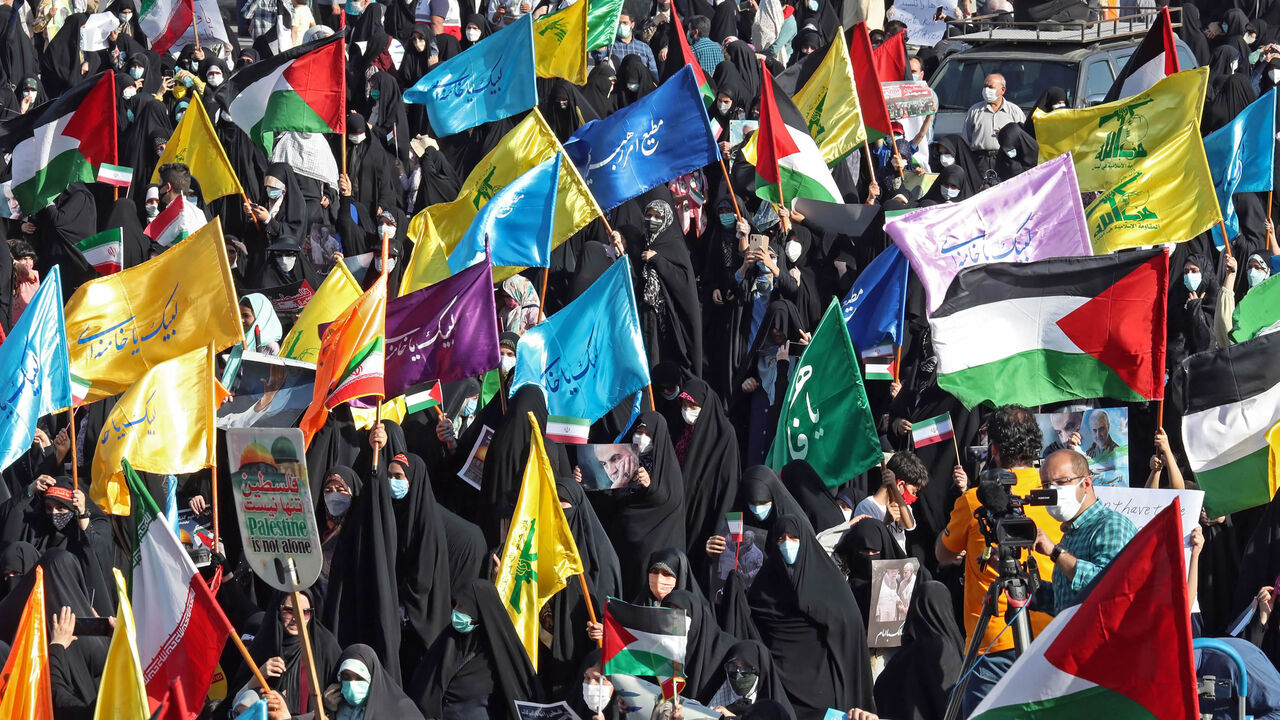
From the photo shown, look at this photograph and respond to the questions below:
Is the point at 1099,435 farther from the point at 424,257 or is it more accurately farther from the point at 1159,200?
the point at 424,257

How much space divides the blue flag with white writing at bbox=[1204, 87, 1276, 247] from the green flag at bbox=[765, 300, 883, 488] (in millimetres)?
2846

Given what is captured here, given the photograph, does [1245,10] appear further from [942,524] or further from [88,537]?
[88,537]

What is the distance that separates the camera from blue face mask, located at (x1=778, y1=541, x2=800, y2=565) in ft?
26.4

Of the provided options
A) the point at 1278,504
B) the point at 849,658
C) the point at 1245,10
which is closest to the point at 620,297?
the point at 849,658

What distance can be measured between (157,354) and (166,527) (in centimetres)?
242

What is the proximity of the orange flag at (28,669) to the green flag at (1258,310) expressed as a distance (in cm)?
564

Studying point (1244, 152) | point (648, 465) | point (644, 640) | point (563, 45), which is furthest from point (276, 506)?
point (563, 45)

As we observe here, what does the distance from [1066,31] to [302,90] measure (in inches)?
208

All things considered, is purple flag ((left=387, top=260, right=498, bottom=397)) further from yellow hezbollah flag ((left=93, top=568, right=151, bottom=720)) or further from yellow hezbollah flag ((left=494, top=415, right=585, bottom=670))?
yellow hezbollah flag ((left=93, top=568, right=151, bottom=720))

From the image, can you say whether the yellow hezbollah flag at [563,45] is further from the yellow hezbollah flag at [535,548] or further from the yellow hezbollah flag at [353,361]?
the yellow hezbollah flag at [535,548]

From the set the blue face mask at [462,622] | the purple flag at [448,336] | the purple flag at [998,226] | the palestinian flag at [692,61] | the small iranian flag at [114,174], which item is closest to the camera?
the blue face mask at [462,622]

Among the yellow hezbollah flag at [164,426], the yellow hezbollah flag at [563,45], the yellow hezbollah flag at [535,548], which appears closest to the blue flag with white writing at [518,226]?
the yellow hezbollah flag at [164,426]

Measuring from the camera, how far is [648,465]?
920 centimetres

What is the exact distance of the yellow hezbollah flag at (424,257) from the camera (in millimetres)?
10906
